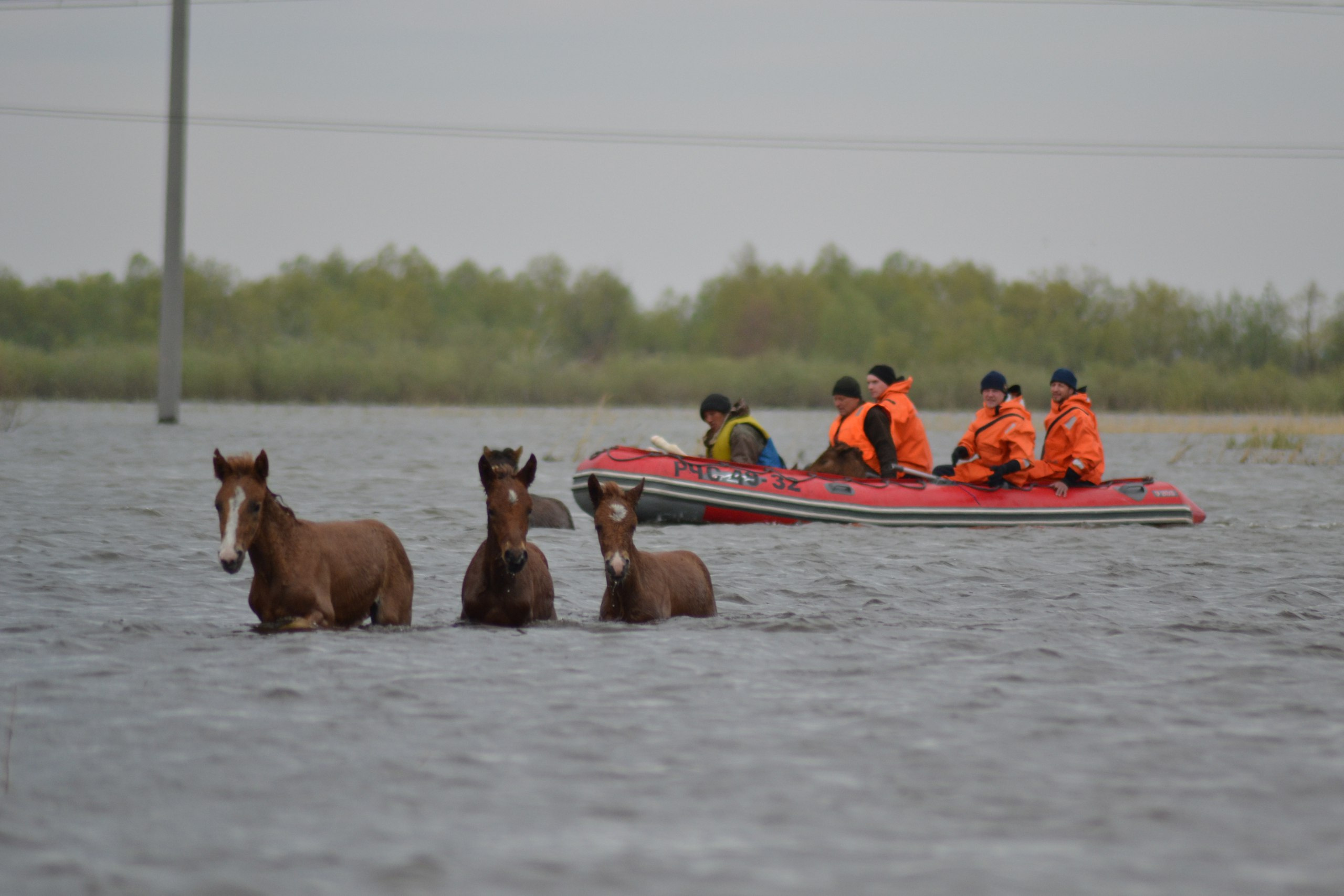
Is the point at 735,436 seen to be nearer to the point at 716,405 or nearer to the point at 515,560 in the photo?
the point at 716,405

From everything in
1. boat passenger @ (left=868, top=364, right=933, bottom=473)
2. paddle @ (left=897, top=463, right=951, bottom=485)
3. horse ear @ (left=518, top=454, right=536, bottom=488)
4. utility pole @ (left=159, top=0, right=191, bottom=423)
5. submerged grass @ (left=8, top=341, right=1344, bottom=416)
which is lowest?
paddle @ (left=897, top=463, right=951, bottom=485)

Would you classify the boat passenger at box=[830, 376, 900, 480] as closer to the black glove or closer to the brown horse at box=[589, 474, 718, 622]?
the black glove

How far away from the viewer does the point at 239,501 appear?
26.2 feet

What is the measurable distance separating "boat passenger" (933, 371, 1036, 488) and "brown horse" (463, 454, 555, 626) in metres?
8.32

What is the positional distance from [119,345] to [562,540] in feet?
128

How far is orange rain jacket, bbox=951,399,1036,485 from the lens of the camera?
1716 cm

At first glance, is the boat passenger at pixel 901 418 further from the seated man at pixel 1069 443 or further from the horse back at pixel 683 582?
the horse back at pixel 683 582

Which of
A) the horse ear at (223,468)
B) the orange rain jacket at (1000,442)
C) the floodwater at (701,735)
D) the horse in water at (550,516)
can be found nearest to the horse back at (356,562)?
the floodwater at (701,735)

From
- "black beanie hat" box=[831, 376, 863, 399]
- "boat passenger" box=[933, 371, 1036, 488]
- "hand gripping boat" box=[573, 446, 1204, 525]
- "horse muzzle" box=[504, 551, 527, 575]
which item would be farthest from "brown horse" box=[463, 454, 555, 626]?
"boat passenger" box=[933, 371, 1036, 488]

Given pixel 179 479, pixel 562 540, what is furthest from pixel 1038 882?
pixel 179 479

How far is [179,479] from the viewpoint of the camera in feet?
70.2

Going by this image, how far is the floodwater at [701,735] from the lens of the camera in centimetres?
502

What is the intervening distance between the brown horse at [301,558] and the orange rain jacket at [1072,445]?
31.7ft

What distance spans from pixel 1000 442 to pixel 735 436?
296 centimetres
